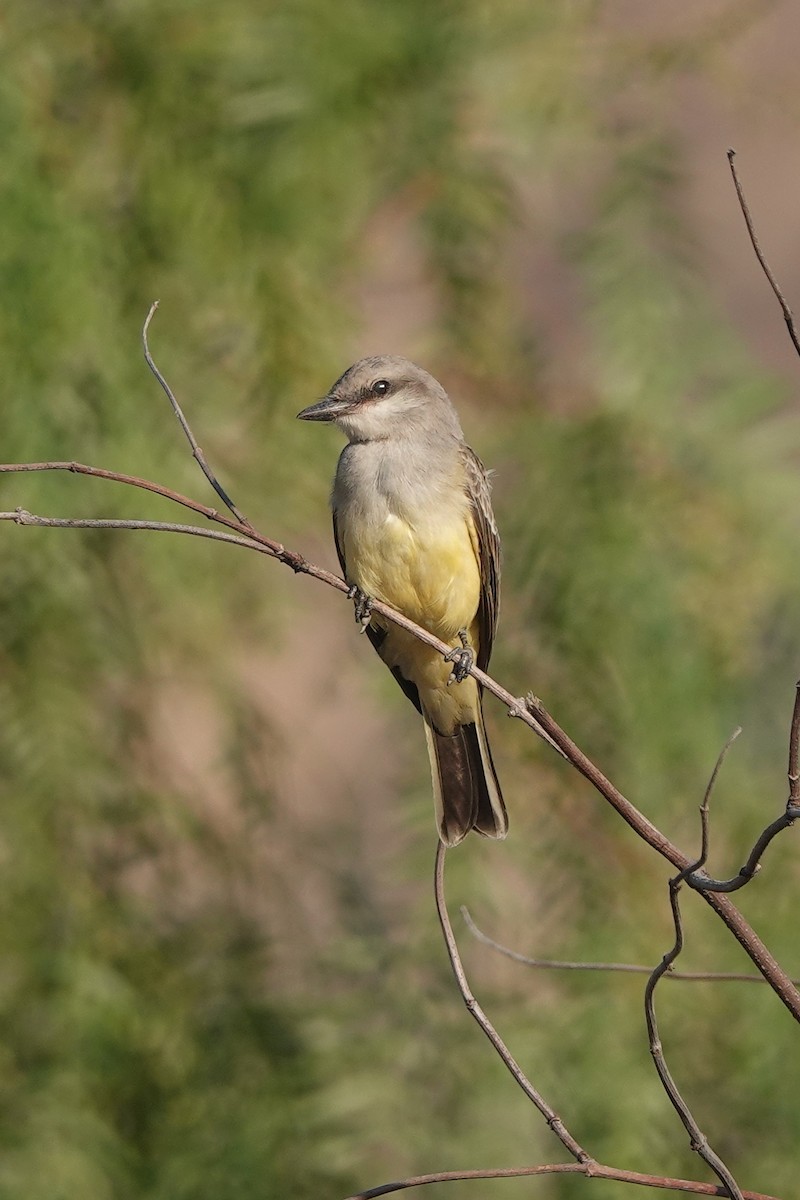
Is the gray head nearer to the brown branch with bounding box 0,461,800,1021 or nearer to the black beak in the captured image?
the black beak

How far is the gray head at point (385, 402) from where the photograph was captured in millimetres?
3824

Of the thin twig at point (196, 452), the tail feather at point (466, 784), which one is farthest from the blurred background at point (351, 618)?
the thin twig at point (196, 452)

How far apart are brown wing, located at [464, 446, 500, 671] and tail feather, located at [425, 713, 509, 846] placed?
0.20 m

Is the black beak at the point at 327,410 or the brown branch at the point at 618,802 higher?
the black beak at the point at 327,410

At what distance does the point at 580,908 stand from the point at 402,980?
57cm

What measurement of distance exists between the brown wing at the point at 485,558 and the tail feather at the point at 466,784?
0.20 m

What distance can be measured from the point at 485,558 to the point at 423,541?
10.6 inches

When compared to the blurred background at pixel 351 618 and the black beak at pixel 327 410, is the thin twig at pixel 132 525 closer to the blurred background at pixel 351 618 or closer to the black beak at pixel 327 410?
the black beak at pixel 327 410

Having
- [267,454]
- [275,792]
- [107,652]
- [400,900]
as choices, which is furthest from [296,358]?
[400,900]

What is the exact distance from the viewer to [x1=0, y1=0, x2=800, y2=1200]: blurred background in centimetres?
432

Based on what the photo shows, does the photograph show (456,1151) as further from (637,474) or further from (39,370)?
(39,370)

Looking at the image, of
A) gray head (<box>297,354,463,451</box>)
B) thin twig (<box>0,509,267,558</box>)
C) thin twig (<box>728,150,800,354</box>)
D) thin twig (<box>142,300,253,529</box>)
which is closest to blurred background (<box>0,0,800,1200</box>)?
gray head (<box>297,354,463,451</box>)

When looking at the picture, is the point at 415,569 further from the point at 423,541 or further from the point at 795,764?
the point at 795,764

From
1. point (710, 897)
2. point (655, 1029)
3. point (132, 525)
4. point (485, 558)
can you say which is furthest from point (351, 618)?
point (710, 897)
